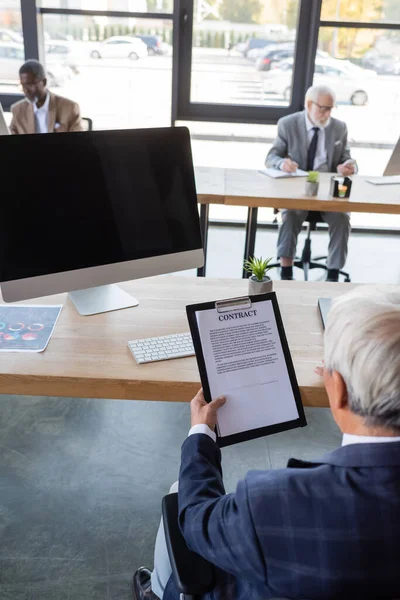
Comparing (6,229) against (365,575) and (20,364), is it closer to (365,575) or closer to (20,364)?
(20,364)

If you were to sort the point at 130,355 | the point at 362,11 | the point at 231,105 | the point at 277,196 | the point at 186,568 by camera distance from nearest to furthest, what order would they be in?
the point at 186,568, the point at 130,355, the point at 277,196, the point at 362,11, the point at 231,105

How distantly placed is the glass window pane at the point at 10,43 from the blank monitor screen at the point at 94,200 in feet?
11.7

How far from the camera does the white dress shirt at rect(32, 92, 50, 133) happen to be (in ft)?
13.8

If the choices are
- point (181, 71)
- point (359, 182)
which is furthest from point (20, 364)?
point (181, 71)

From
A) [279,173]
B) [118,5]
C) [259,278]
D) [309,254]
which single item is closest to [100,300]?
[259,278]

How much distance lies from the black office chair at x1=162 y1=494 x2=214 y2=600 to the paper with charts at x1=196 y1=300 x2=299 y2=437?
0.25 m

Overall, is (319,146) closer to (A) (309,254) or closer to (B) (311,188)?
(A) (309,254)

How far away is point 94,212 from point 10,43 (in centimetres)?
368

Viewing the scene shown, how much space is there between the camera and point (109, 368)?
1.42 meters

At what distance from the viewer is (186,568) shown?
1004mm

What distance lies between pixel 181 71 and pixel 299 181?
5.45 feet

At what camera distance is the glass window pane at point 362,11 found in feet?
14.1

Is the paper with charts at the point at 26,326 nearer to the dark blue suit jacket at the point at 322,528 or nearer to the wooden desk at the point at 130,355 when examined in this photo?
the wooden desk at the point at 130,355

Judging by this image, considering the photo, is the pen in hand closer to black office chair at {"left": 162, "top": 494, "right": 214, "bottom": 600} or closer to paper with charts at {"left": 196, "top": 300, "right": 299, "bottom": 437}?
paper with charts at {"left": 196, "top": 300, "right": 299, "bottom": 437}
